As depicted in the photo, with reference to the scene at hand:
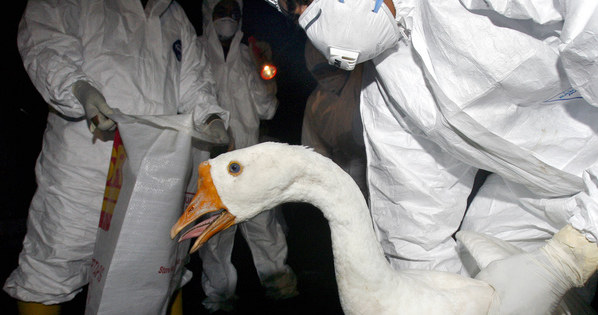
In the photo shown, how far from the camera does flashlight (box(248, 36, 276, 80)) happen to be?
181 centimetres

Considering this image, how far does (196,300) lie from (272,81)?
1.18 metres

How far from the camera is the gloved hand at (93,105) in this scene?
3.40 feet

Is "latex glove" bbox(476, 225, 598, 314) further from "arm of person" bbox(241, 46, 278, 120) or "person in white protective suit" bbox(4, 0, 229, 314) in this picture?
"arm of person" bbox(241, 46, 278, 120)

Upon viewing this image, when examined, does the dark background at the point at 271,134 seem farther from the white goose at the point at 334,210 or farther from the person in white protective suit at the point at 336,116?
the white goose at the point at 334,210

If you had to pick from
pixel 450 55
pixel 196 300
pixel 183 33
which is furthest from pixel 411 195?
pixel 196 300

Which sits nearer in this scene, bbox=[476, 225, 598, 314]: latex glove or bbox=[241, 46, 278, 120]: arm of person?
bbox=[476, 225, 598, 314]: latex glove

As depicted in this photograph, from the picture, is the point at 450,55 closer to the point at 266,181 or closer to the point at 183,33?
the point at 266,181

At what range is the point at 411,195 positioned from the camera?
922mm

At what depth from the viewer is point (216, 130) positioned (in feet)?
4.01

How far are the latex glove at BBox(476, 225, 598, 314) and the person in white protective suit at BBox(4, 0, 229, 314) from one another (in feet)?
2.90

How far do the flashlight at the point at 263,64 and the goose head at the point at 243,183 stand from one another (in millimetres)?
1206

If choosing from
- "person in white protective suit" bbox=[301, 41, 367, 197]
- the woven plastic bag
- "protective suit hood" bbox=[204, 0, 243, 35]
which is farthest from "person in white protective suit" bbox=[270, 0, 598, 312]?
"protective suit hood" bbox=[204, 0, 243, 35]

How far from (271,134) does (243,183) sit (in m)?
1.52

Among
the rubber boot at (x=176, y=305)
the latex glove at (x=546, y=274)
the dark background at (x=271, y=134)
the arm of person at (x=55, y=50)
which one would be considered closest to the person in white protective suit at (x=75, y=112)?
the arm of person at (x=55, y=50)
